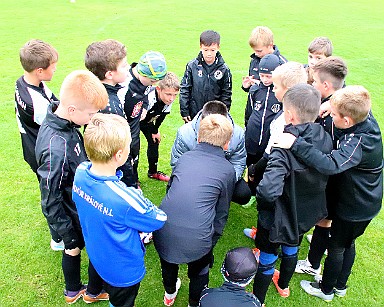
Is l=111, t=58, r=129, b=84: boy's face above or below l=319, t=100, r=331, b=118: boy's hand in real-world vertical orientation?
above

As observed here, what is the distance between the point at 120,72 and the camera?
385 cm

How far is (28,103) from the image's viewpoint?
3.88 meters

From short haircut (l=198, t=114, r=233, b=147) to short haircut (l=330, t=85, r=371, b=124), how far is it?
922mm

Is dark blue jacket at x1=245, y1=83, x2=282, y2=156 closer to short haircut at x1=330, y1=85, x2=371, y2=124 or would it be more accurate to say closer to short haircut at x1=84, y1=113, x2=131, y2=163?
short haircut at x1=330, y1=85, x2=371, y2=124

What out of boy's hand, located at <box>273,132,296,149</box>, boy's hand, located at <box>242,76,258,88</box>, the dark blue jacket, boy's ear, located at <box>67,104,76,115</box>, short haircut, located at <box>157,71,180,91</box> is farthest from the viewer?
boy's hand, located at <box>242,76,258,88</box>

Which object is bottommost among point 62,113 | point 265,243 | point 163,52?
point 163,52

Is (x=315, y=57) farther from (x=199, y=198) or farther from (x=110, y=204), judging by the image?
(x=110, y=204)

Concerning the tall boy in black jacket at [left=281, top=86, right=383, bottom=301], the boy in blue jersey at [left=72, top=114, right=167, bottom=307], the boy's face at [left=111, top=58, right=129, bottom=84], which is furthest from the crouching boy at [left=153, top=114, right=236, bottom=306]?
the boy's face at [left=111, top=58, right=129, bottom=84]

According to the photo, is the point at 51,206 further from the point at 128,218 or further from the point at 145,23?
the point at 145,23

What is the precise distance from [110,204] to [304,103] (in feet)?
5.56

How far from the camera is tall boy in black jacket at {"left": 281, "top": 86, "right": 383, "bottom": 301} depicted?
9.93 feet

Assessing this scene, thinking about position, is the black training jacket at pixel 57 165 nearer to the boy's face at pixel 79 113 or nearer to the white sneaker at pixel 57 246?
the boy's face at pixel 79 113

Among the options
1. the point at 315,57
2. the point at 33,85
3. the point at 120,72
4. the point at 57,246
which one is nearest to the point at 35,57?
the point at 33,85

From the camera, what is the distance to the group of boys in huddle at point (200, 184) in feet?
8.85
